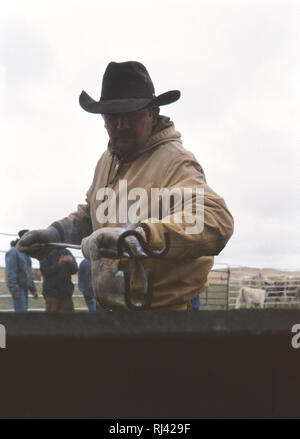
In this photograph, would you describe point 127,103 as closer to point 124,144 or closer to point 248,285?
point 124,144

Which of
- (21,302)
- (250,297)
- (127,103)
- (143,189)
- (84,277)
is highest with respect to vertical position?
(127,103)

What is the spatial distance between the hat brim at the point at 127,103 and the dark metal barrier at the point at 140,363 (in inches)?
33.6

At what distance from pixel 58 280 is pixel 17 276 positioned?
14.4 inches

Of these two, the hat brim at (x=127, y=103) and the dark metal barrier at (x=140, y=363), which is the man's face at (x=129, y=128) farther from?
the dark metal barrier at (x=140, y=363)

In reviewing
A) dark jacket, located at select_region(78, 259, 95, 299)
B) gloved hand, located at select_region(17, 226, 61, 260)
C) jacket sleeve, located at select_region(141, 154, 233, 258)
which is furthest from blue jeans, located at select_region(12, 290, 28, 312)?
jacket sleeve, located at select_region(141, 154, 233, 258)

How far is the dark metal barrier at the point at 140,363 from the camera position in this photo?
1.20 m

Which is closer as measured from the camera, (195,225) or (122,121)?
(195,225)

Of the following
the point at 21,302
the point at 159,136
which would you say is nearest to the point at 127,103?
the point at 159,136

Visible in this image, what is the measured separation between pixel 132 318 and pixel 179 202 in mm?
593

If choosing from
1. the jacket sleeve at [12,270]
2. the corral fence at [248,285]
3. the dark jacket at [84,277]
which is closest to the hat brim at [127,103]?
the jacket sleeve at [12,270]

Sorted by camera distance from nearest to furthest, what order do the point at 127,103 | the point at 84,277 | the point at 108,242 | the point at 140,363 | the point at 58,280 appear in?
the point at 140,363 → the point at 108,242 → the point at 127,103 → the point at 58,280 → the point at 84,277

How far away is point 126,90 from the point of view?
1.98m

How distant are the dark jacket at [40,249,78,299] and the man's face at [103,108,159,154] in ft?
12.0
